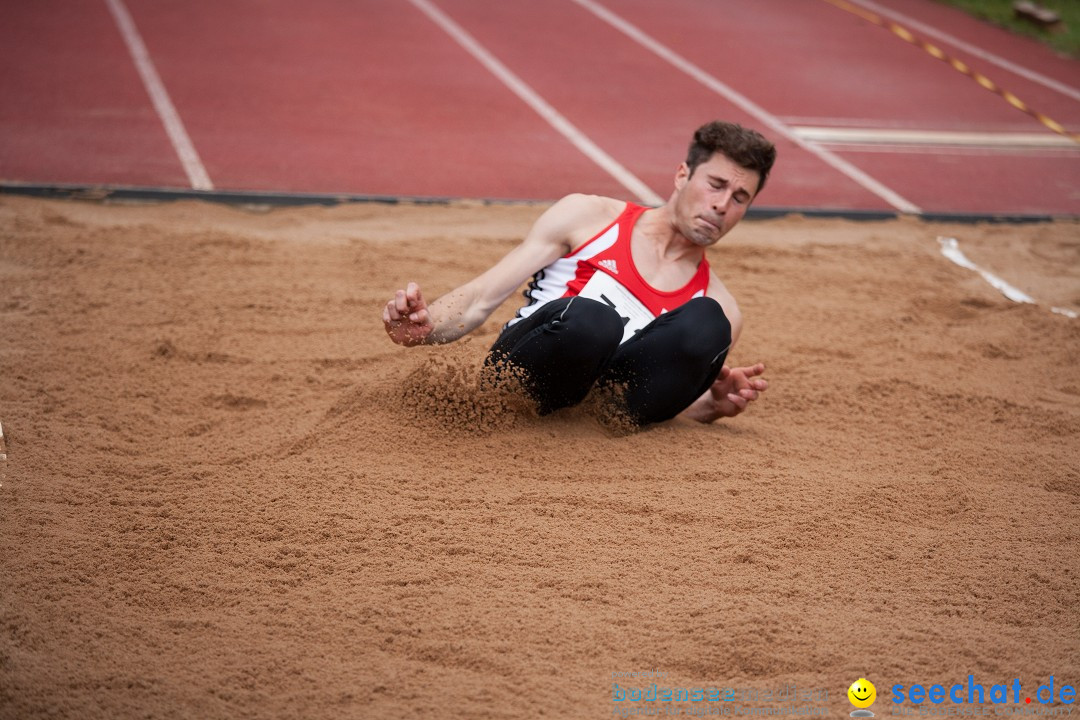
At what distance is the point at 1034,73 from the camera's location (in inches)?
397

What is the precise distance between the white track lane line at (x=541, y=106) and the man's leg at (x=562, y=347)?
3116mm

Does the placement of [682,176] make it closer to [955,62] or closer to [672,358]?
[672,358]

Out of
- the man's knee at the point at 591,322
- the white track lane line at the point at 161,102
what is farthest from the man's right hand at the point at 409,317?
the white track lane line at the point at 161,102

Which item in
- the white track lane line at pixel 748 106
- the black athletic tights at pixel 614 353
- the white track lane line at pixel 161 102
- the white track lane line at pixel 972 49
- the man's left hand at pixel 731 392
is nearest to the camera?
the black athletic tights at pixel 614 353

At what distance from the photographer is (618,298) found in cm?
357

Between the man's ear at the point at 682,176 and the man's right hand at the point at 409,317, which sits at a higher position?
the man's ear at the point at 682,176

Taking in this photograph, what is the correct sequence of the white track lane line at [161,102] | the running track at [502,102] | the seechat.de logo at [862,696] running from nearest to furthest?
the seechat.de logo at [862,696] → the white track lane line at [161,102] → the running track at [502,102]

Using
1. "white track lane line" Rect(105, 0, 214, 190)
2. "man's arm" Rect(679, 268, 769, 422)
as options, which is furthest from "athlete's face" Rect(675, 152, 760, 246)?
"white track lane line" Rect(105, 0, 214, 190)

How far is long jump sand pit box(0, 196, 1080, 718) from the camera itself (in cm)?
247

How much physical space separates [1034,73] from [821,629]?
9.05 meters

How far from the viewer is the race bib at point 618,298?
356cm

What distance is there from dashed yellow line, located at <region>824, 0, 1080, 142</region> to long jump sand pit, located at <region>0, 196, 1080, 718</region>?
4.35 metres

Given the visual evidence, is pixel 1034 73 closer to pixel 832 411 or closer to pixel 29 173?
pixel 832 411

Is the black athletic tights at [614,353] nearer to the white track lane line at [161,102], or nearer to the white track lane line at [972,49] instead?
the white track lane line at [161,102]
